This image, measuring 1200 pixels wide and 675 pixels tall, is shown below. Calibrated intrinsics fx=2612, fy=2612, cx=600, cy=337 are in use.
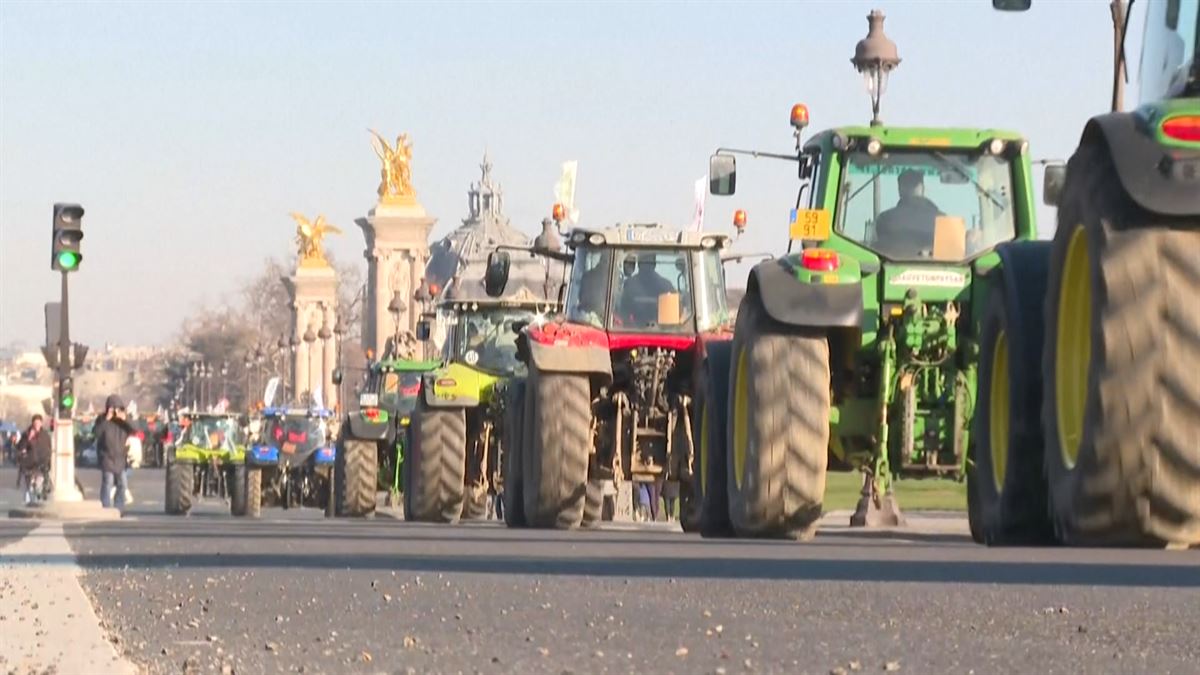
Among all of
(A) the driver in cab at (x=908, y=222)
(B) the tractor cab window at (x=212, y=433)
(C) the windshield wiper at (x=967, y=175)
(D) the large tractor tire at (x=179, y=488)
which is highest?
(C) the windshield wiper at (x=967, y=175)

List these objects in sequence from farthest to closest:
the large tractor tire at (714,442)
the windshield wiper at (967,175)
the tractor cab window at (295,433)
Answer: the tractor cab window at (295,433), the large tractor tire at (714,442), the windshield wiper at (967,175)

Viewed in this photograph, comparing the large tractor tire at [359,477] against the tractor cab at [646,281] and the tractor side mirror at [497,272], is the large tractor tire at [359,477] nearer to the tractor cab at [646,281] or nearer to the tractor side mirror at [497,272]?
the tractor cab at [646,281]

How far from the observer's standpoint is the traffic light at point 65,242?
91.5 feet

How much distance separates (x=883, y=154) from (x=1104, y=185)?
6.60 meters

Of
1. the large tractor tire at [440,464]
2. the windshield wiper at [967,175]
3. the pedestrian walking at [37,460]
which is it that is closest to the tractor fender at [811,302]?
the windshield wiper at [967,175]

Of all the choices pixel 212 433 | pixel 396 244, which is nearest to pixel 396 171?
pixel 396 244

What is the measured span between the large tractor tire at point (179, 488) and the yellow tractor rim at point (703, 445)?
22.7m

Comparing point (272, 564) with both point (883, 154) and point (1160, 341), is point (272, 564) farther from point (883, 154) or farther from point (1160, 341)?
point (883, 154)

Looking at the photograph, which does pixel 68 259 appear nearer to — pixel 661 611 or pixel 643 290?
pixel 643 290


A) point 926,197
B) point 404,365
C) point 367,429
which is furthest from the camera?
point 404,365

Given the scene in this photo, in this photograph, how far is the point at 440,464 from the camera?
2481 centimetres

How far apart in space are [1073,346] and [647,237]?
1117cm

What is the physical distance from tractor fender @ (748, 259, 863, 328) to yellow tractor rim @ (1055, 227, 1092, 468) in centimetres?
337

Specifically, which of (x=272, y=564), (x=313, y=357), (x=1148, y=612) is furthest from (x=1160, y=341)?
(x=313, y=357)
